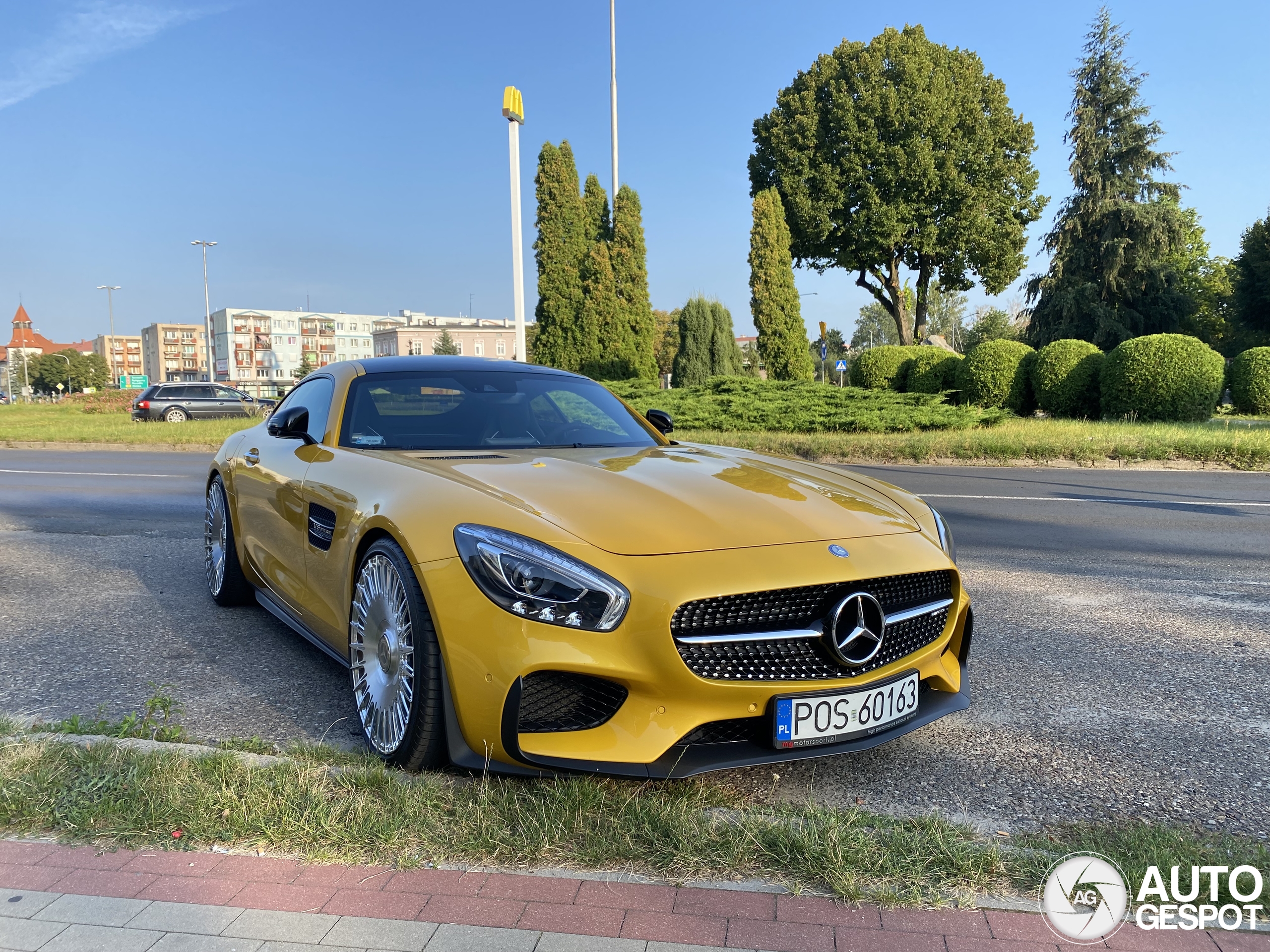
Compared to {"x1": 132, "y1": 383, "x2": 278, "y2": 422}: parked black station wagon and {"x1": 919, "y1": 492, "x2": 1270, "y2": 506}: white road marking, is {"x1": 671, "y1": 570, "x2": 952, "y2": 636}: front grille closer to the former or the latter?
{"x1": 919, "y1": 492, "x2": 1270, "y2": 506}: white road marking

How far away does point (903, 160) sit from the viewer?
3472cm

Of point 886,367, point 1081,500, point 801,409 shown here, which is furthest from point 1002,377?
point 1081,500

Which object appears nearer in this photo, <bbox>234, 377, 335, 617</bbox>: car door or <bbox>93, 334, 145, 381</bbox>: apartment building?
<bbox>234, 377, 335, 617</bbox>: car door

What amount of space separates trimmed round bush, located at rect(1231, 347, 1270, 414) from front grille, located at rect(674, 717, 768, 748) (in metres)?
22.2

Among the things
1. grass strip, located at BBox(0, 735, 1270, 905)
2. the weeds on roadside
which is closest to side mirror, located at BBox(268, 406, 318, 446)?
the weeds on roadside

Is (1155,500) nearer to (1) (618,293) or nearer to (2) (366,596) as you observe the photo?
(2) (366,596)

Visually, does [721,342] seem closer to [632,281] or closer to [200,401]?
[632,281]

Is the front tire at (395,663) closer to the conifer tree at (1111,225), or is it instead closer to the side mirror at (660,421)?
the side mirror at (660,421)

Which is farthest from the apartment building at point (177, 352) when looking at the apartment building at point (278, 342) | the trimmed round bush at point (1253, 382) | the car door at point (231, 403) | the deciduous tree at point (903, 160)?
the trimmed round bush at point (1253, 382)

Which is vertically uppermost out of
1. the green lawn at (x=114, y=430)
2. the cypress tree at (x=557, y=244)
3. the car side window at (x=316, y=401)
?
the cypress tree at (x=557, y=244)

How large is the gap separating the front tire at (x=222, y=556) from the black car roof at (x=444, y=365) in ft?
4.22

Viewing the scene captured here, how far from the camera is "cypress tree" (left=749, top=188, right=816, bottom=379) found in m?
26.5

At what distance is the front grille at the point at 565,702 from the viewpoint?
237 centimetres

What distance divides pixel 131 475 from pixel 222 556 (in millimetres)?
9353
